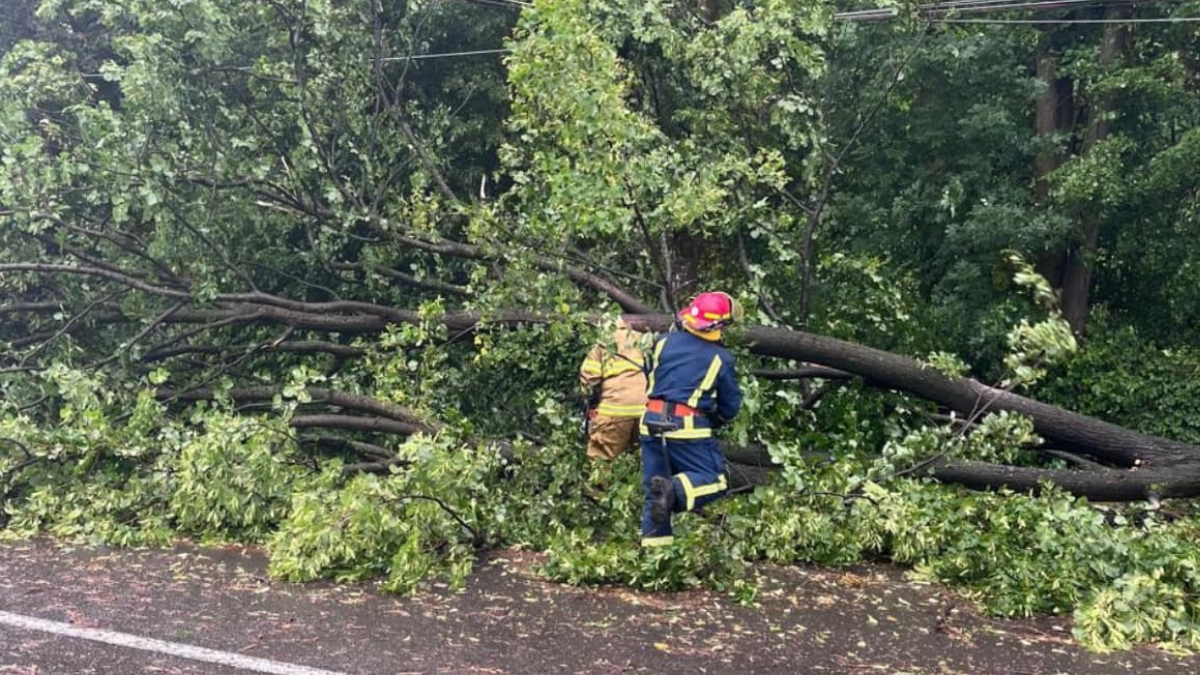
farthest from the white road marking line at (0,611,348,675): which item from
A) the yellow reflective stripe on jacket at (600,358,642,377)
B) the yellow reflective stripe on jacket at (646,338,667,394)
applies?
the yellow reflective stripe on jacket at (600,358,642,377)

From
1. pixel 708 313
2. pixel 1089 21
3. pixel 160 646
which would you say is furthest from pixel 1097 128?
pixel 160 646

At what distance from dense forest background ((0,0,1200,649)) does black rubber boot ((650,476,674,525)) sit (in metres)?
0.26

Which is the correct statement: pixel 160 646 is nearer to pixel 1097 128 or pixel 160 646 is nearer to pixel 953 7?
pixel 953 7

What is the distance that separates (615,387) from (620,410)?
5.2 inches

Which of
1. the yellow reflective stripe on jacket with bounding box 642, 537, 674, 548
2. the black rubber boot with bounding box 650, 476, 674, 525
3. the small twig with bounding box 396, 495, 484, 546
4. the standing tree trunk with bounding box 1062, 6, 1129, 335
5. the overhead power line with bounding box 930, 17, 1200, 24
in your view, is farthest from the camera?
the standing tree trunk with bounding box 1062, 6, 1129, 335

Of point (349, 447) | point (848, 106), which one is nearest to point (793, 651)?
point (349, 447)

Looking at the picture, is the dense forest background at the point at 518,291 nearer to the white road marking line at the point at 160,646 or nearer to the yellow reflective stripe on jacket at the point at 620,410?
the yellow reflective stripe on jacket at the point at 620,410

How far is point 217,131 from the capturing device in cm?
717

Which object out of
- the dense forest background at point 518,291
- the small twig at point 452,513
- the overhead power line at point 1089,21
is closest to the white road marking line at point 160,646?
the dense forest background at point 518,291

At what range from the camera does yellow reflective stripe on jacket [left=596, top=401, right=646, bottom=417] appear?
560 centimetres

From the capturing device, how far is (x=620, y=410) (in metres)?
5.63

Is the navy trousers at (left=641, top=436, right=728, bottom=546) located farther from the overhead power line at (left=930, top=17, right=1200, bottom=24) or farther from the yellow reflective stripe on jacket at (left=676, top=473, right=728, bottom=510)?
the overhead power line at (left=930, top=17, right=1200, bottom=24)

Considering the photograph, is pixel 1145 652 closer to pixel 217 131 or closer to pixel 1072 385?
pixel 217 131

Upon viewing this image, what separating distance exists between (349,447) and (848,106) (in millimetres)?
5397
